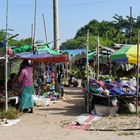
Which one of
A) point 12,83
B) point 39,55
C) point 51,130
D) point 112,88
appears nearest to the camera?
point 51,130

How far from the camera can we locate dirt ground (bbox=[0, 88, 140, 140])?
9.30 metres

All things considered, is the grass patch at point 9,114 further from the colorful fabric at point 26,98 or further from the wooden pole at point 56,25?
the wooden pole at point 56,25

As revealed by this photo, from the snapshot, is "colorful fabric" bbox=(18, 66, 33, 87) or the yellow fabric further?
the yellow fabric

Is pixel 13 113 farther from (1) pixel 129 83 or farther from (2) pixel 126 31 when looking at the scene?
(2) pixel 126 31

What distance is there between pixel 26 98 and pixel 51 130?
274 cm

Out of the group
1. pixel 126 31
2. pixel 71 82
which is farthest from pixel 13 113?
pixel 126 31

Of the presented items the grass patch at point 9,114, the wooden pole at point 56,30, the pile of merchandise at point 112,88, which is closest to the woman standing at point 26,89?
the grass patch at point 9,114

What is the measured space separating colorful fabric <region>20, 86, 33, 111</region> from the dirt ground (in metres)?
0.27

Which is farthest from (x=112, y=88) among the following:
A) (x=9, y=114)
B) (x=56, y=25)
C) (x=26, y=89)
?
(x=56, y=25)

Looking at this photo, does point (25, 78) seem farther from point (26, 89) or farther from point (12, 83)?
point (12, 83)

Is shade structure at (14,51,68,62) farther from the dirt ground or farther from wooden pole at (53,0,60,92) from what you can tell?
wooden pole at (53,0,60,92)

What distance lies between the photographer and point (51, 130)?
10.1 metres

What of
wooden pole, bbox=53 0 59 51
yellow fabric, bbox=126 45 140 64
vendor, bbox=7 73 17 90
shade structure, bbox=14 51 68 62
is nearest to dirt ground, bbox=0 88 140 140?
vendor, bbox=7 73 17 90

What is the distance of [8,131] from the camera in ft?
32.9
